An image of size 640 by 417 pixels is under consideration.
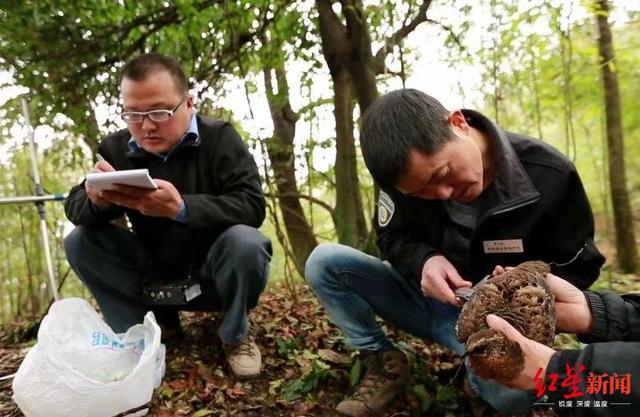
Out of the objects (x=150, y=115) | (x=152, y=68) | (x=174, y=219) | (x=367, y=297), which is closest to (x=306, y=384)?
(x=367, y=297)

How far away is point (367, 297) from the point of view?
2.26 m

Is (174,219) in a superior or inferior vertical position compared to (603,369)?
superior

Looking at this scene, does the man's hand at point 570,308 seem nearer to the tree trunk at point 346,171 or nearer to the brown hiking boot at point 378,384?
the brown hiking boot at point 378,384

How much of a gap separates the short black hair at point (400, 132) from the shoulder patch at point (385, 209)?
52 centimetres

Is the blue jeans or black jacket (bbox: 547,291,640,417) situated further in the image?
the blue jeans

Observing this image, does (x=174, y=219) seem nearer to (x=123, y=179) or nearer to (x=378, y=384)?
(x=123, y=179)

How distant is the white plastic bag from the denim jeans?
373 millimetres

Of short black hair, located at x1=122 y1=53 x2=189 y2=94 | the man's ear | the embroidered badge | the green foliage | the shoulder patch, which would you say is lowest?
the green foliage

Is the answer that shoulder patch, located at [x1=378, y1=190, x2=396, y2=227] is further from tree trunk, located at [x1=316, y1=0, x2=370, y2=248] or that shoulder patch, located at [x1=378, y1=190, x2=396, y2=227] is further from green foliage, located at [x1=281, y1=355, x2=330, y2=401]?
tree trunk, located at [x1=316, y1=0, x2=370, y2=248]

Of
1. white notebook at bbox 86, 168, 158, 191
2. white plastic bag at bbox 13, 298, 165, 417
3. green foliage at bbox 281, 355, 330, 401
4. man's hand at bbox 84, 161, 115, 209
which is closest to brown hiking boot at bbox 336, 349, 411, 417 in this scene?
green foliage at bbox 281, 355, 330, 401

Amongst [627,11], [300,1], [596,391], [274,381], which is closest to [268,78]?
[300,1]

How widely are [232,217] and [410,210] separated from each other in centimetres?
93

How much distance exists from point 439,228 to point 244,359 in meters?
1.25

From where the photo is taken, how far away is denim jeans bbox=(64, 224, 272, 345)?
A: 238 cm
